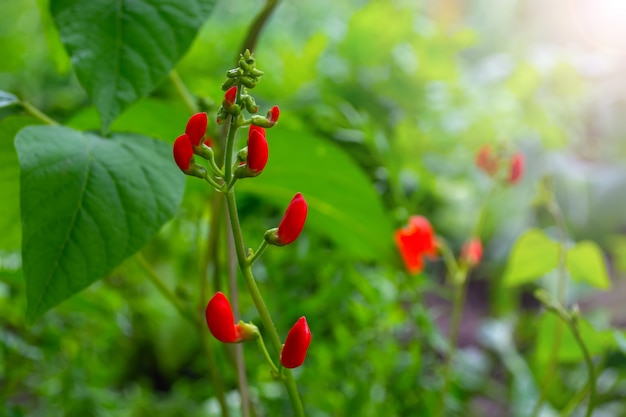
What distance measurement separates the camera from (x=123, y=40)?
36cm

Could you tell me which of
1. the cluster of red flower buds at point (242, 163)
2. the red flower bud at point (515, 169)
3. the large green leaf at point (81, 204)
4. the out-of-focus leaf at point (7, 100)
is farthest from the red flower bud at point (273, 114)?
the red flower bud at point (515, 169)

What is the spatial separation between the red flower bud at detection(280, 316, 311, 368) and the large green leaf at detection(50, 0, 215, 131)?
16cm

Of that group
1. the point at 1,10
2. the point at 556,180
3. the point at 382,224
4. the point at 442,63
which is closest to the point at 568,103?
the point at 556,180

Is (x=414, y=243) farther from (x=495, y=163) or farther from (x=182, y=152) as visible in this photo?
(x=182, y=152)

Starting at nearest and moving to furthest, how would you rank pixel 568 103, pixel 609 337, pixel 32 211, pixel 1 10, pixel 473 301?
pixel 32 211, pixel 609 337, pixel 568 103, pixel 473 301, pixel 1 10

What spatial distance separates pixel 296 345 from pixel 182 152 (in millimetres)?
85

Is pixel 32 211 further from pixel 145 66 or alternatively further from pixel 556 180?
pixel 556 180

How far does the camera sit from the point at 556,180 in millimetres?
1225

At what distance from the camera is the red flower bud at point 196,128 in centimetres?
26

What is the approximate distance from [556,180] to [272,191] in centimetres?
82

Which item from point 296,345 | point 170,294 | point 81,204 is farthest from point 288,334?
point 170,294

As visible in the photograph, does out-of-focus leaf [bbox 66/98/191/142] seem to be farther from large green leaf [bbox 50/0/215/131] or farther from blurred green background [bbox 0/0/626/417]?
large green leaf [bbox 50/0/215/131]

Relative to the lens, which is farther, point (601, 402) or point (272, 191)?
point (601, 402)

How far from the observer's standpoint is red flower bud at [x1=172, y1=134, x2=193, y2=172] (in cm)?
26
